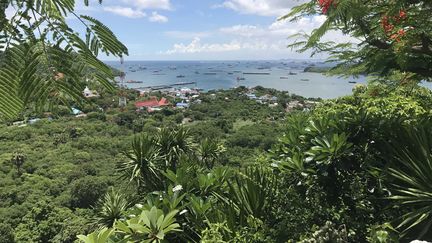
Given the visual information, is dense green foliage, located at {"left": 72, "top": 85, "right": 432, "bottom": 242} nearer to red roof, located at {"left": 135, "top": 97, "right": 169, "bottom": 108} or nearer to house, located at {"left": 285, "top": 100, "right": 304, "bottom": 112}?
house, located at {"left": 285, "top": 100, "right": 304, "bottom": 112}

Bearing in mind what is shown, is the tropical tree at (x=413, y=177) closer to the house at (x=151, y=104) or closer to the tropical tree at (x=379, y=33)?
the tropical tree at (x=379, y=33)

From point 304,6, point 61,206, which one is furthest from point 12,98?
point 61,206

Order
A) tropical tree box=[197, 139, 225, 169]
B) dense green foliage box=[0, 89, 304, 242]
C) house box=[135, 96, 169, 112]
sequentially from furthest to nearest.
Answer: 1. house box=[135, 96, 169, 112]
2. dense green foliage box=[0, 89, 304, 242]
3. tropical tree box=[197, 139, 225, 169]

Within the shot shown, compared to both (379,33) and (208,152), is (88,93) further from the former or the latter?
(208,152)

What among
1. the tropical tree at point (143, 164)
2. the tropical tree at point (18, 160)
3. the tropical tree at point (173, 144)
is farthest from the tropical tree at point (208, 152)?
the tropical tree at point (18, 160)

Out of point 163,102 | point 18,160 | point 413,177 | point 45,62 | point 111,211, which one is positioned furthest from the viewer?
point 163,102

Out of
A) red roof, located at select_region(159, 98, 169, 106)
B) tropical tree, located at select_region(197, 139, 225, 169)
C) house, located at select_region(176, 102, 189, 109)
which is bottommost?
house, located at select_region(176, 102, 189, 109)

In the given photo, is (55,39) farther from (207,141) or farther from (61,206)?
(61,206)

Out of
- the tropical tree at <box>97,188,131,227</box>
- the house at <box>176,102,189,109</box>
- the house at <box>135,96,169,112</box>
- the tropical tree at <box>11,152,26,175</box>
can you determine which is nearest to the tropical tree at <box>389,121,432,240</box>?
the tropical tree at <box>97,188,131,227</box>

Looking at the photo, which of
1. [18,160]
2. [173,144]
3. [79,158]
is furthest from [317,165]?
[18,160]
